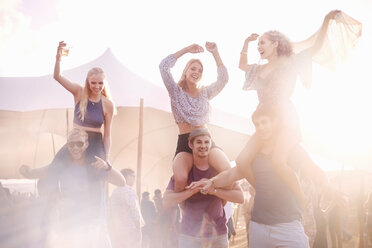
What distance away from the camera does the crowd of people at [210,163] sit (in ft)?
9.03

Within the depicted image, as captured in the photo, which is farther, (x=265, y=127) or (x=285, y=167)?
(x=265, y=127)

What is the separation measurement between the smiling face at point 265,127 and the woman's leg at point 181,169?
72cm

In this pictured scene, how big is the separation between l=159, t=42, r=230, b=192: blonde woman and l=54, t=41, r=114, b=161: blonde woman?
0.69 m

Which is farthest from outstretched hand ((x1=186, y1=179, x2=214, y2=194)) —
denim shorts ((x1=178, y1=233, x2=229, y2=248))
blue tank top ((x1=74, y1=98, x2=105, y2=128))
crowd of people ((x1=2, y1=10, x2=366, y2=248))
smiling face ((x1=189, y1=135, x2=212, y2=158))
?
blue tank top ((x1=74, y1=98, x2=105, y2=128))

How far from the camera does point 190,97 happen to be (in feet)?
11.9

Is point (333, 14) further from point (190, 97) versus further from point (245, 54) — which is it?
point (190, 97)

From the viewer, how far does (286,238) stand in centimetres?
263

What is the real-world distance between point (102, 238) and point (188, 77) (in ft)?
5.49

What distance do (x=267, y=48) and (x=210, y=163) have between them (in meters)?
1.08

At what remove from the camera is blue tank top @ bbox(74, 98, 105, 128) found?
3.81m

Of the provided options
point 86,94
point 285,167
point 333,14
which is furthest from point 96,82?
point 333,14

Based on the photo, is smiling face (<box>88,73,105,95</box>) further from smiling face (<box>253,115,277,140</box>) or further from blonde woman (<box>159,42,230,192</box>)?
smiling face (<box>253,115,277,140</box>)

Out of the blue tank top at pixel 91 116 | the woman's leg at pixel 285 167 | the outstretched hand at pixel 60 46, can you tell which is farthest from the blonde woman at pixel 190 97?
the outstretched hand at pixel 60 46

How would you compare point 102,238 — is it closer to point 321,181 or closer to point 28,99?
point 321,181
